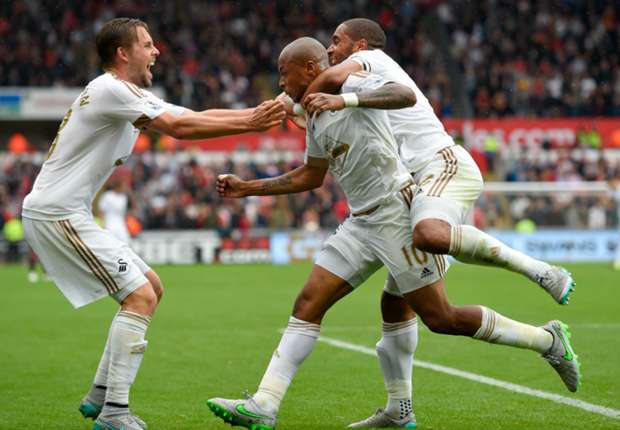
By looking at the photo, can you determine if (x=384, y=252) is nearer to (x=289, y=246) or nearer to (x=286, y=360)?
(x=286, y=360)

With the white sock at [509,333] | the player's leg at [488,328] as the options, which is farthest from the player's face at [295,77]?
the white sock at [509,333]

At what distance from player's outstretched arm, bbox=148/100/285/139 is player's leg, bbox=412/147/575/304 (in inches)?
42.0

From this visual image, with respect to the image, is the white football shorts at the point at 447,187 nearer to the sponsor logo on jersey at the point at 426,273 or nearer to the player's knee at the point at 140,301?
the sponsor logo on jersey at the point at 426,273

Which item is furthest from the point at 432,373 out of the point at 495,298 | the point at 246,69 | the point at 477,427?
the point at 246,69

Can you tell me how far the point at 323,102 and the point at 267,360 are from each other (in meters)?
5.04

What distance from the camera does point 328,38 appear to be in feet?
125

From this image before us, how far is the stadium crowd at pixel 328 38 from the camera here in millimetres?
34969

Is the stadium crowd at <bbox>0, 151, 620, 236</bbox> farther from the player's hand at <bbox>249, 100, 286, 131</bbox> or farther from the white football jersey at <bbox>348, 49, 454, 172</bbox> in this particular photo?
the player's hand at <bbox>249, 100, 286, 131</bbox>

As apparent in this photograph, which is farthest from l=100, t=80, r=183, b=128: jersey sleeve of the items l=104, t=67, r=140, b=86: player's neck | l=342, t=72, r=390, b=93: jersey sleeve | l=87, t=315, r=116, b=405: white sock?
l=87, t=315, r=116, b=405: white sock

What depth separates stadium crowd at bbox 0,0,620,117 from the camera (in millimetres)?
34969

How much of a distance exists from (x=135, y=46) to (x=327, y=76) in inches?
→ 49.9

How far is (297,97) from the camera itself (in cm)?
668

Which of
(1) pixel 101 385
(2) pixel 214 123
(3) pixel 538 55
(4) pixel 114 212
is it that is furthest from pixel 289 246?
(2) pixel 214 123

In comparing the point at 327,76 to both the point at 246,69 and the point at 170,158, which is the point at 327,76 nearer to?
the point at 170,158
